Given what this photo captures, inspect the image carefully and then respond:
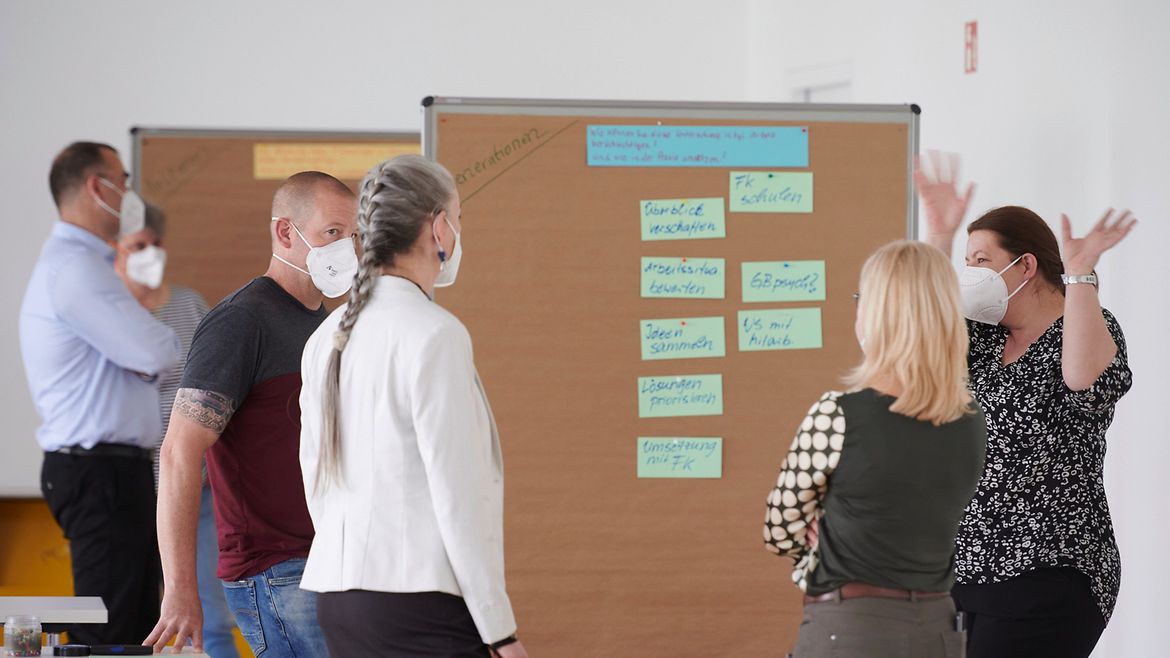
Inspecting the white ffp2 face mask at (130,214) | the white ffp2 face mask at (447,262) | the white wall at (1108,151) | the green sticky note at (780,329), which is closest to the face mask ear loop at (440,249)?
the white ffp2 face mask at (447,262)

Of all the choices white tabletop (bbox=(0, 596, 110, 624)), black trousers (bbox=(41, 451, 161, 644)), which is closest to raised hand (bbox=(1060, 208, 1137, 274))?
white tabletop (bbox=(0, 596, 110, 624))

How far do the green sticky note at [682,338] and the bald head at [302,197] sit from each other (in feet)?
3.83

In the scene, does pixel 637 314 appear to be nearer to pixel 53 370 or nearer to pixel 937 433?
pixel 937 433

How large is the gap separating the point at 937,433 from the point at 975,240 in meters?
0.90

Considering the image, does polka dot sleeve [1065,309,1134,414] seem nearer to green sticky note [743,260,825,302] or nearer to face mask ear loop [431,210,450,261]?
green sticky note [743,260,825,302]

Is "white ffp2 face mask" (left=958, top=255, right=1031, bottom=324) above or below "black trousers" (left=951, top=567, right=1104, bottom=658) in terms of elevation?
above

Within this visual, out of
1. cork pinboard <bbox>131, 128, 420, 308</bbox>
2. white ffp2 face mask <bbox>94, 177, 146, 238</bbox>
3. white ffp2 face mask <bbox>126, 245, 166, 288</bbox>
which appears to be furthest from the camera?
cork pinboard <bbox>131, 128, 420, 308</bbox>

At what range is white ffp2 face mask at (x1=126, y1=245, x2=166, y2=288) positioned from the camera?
456 centimetres

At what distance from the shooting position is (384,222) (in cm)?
197

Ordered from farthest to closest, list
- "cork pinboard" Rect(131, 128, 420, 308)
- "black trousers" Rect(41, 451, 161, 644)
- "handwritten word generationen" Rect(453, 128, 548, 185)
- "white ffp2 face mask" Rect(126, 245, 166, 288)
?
"cork pinboard" Rect(131, 128, 420, 308), "white ffp2 face mask" Rect(126, 245, 166, 288), "black trousers" Rect(41, 451, 161, 644), "handwritten word generationen" Rect(453, 128, 548, 185)

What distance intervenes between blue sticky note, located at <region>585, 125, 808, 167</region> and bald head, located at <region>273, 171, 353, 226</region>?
3.51ft

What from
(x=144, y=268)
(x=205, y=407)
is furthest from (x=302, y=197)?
(x=144, y=268)

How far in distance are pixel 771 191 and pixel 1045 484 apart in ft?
4.08

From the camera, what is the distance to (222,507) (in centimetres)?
234
